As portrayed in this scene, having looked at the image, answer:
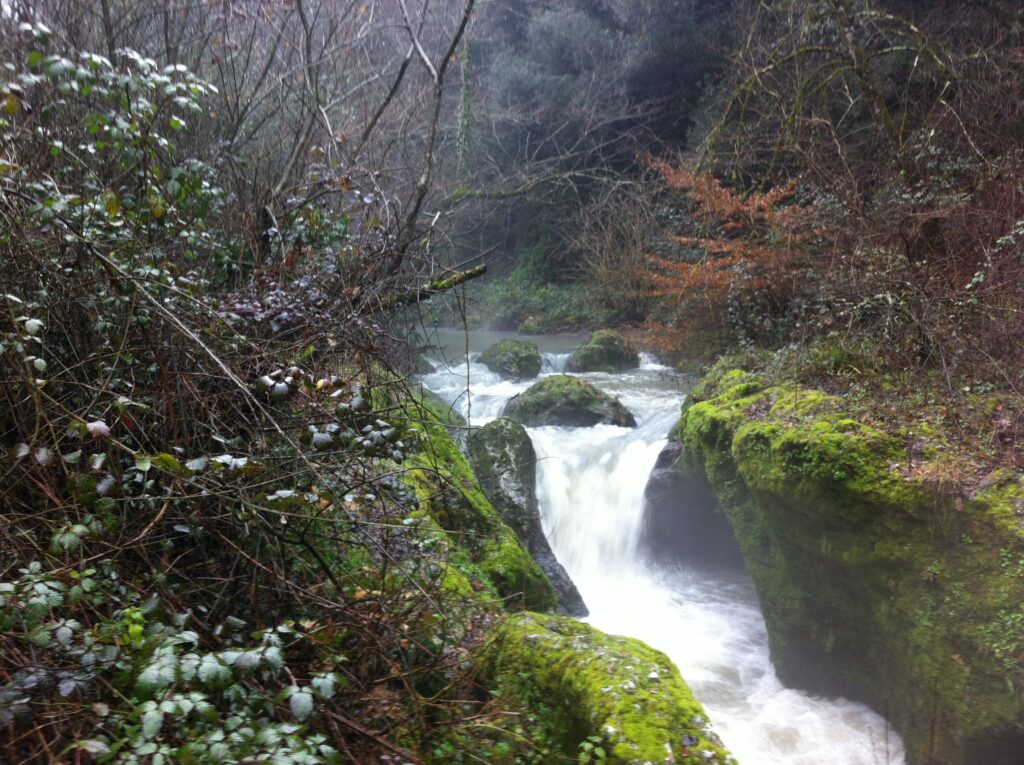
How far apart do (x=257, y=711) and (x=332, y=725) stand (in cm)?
26

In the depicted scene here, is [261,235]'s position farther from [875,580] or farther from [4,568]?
[875,580]

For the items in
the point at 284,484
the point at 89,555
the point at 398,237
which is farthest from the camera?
the point at 398,237

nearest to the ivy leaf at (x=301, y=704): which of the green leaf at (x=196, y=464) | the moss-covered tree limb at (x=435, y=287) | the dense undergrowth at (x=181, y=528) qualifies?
the dense undergrowth at (x=181, y=528)

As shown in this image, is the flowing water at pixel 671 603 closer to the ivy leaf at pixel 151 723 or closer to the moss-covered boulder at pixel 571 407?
the moss-covered boulder at pixel 571 407

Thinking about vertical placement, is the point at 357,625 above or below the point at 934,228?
below

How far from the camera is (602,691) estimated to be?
8.77ft

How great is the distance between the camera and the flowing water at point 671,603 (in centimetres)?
509

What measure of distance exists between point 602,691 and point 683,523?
5.73 meters

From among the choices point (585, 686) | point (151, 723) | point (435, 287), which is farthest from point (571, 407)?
Answer: point (151, 723)

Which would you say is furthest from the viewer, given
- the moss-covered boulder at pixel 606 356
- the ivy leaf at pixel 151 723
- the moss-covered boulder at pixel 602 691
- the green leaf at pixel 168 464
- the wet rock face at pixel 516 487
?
the moss-covered boulder at pixel 606 356

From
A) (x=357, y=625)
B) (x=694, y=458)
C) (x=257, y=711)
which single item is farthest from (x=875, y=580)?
(x=257, y=711)

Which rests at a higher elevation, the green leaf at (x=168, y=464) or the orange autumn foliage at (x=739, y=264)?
the orange autumn foliage at (x=739, y=264)

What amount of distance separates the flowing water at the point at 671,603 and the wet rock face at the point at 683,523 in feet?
0.48

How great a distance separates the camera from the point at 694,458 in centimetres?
743
